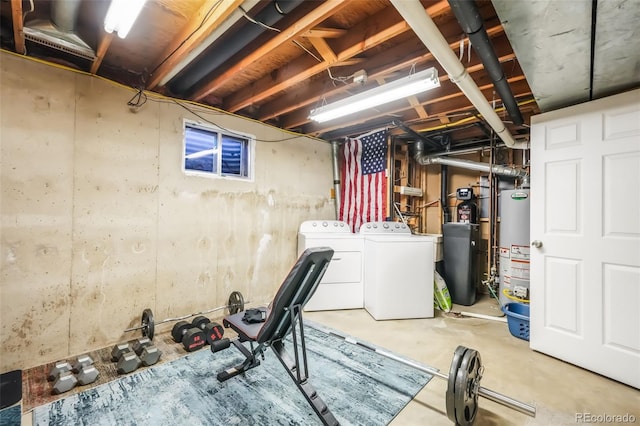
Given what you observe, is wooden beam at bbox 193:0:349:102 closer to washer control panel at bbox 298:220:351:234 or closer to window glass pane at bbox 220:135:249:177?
window glass pane at bbox 220:135:249:177

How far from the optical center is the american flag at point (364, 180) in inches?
172

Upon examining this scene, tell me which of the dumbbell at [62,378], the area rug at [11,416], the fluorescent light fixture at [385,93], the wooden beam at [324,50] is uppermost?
the wooden beam at [324,50]

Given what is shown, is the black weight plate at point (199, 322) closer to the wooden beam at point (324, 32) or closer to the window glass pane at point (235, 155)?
the window glass pane at point (235, 155)

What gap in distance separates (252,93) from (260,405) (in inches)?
120

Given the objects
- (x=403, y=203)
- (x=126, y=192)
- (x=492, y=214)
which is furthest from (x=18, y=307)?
(x=492, y=214)

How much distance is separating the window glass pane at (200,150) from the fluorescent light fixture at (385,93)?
54.0 inches

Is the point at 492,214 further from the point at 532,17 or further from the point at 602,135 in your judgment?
the point at 532,17

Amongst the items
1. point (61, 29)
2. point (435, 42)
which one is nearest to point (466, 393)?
point (435, 42)

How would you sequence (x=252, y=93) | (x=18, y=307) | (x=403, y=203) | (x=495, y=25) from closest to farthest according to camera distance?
(x=495, y=25) → (x=18, y=307) → (x=252, y=93) → (x=403, y=203)

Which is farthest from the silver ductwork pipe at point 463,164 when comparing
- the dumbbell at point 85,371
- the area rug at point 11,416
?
the area rug at point 11,416

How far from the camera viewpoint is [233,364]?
7.92 ft

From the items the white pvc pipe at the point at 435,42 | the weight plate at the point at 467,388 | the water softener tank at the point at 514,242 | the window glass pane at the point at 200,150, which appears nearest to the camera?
the white pvc pipe at the point at 435,42

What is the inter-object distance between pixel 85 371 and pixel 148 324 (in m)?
0.61

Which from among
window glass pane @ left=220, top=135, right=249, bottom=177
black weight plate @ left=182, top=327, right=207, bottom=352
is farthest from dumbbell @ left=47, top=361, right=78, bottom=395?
window glass pane @ left=220, top=135, right=249, bottom=177
